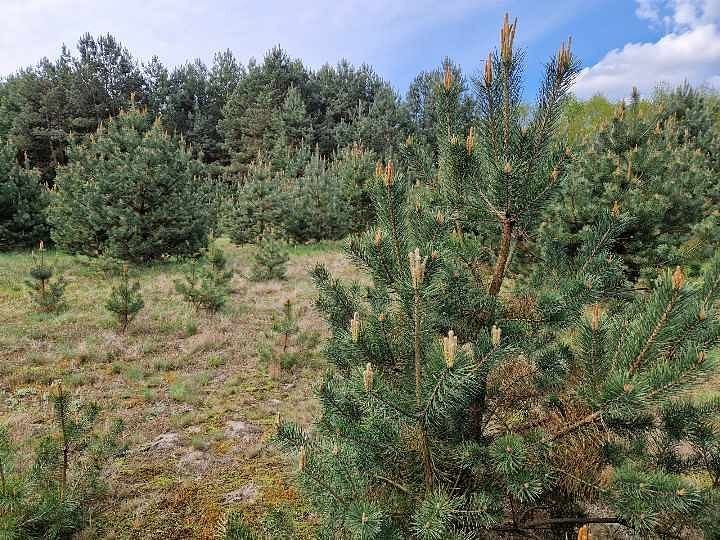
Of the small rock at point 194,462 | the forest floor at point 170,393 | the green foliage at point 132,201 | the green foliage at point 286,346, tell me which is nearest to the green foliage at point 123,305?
the forest floor at point 170,393

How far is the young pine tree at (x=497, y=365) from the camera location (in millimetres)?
1836

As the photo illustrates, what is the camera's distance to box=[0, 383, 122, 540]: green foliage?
9.52 feet

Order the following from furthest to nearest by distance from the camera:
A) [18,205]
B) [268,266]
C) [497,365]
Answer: [18,205], [268,266], [497,365]

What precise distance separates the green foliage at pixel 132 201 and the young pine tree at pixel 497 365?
1153cm

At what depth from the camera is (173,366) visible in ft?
22.4

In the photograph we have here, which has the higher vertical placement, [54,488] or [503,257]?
[503,257]

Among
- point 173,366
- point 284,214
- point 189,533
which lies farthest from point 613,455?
point 284,214

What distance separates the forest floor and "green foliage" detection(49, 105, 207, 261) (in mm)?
2329

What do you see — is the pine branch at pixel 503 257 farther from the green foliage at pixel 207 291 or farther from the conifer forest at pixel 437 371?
the green foliage at pixel 207 291

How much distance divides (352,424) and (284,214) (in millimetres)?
16804

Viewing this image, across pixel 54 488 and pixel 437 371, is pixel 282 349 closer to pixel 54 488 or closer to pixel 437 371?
pixel 54 488

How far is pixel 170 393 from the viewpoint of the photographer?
5.90m

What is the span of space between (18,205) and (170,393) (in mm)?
13050

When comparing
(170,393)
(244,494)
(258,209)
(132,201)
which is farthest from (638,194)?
(258,209)
